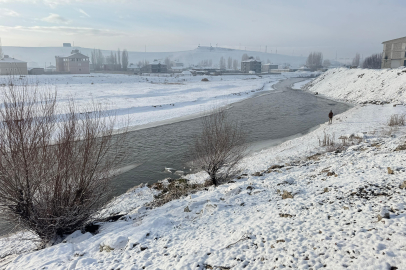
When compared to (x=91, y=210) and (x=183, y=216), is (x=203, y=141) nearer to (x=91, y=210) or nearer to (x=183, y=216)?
(x=183, y=216)

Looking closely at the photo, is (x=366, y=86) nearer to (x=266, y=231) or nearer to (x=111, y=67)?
(x=266, y=231)

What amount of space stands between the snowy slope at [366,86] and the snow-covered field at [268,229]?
2761 cm

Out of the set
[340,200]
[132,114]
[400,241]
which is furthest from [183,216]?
[132,114]

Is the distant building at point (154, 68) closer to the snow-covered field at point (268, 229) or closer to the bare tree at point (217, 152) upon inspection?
the bare tree at point (217, 152)

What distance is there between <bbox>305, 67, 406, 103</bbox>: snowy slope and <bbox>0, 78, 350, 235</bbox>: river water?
16.1 feet

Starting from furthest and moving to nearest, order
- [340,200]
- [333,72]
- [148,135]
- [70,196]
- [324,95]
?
[333,72] < [324,95] < [148,135] < [70,196] < [340,200]

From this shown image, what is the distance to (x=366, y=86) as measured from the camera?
3962cm

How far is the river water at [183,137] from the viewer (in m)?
13.8

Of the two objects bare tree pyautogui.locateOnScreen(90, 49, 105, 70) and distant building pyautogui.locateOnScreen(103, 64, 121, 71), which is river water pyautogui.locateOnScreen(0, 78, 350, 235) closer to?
distant building pyautogui.locateOnScreen(103, 64, 121, 71)

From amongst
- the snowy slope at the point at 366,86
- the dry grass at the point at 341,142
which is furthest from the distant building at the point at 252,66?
the dry grass at the point at 341,142

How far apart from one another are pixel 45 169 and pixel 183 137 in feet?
46.7

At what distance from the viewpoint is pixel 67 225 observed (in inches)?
287

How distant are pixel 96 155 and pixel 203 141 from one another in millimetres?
4843

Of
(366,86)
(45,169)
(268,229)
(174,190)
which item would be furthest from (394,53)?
(45,169)
